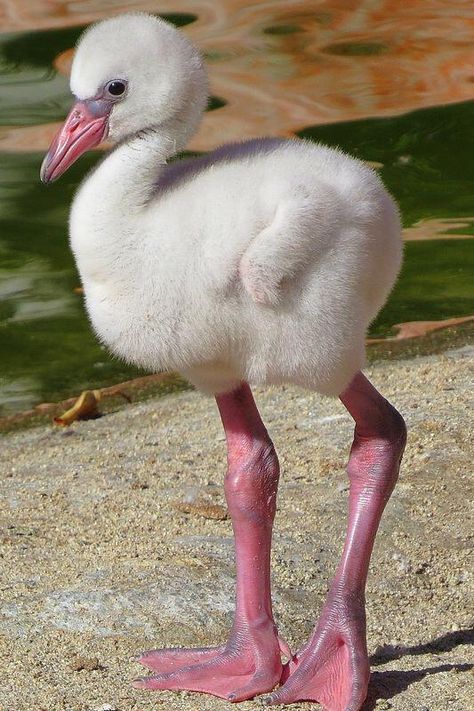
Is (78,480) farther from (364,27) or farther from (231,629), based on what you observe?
(364,27)

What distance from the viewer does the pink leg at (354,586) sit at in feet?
9.70

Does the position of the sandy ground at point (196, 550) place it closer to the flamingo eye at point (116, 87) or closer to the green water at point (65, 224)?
the green water at point (65, 224)

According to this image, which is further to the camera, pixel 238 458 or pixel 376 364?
pixel 376 364

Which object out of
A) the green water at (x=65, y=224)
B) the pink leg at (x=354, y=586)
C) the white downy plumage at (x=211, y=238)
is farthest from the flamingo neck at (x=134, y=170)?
the green water at (x=65, y=224)

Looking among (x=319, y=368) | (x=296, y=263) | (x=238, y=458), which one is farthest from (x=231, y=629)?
(x=296, y=263)

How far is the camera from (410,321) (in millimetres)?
5629

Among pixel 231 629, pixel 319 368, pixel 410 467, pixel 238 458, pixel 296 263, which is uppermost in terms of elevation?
pixel 296 263

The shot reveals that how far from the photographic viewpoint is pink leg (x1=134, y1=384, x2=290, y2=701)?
3.04m

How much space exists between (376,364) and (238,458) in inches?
89.9

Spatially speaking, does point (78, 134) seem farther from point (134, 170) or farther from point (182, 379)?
point (182, 379)

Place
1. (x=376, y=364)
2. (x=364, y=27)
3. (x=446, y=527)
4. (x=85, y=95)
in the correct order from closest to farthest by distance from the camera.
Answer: (x=85, y=95) < (x=446, y=527) < (x=376, y=364) < (x=364, y=27)

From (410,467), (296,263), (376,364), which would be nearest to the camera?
(296,263)

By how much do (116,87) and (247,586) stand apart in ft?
3.71

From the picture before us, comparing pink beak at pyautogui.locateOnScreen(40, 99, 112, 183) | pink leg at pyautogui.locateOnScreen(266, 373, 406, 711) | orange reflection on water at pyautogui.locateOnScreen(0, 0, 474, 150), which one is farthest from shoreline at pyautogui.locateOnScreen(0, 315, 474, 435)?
pink beak at pyautogui.locateOnScreen(40, 99, 112, 183)
